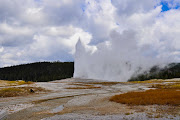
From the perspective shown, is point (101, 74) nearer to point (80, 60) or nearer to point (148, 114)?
point (80, 60)

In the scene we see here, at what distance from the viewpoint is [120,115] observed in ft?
53.6

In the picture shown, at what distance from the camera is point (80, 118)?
15750mm

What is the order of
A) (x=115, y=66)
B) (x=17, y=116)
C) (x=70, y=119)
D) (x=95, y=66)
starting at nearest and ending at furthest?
(x=70, y=119) → (x=17, y=116) → (x=95, y=66) → (x=115, y=66)

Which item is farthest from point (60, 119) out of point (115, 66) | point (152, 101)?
point (115, 66)

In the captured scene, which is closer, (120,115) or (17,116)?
(120,115)

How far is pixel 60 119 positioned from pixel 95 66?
147778mm

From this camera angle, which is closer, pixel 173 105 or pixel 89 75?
pixel 173 105

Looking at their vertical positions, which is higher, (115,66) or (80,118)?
(115,66)

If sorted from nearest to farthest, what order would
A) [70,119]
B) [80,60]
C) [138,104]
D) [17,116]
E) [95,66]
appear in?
[70,119], [17,116], [138,104], [80,60], [95,66]

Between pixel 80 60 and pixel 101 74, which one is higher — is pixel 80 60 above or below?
above

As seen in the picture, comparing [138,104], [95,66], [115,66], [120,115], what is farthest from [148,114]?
[115,66]

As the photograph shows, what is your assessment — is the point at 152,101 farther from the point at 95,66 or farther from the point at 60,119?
the point at 95,66

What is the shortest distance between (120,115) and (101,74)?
150926 mm

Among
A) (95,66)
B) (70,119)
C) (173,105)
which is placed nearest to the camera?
(70,119)
